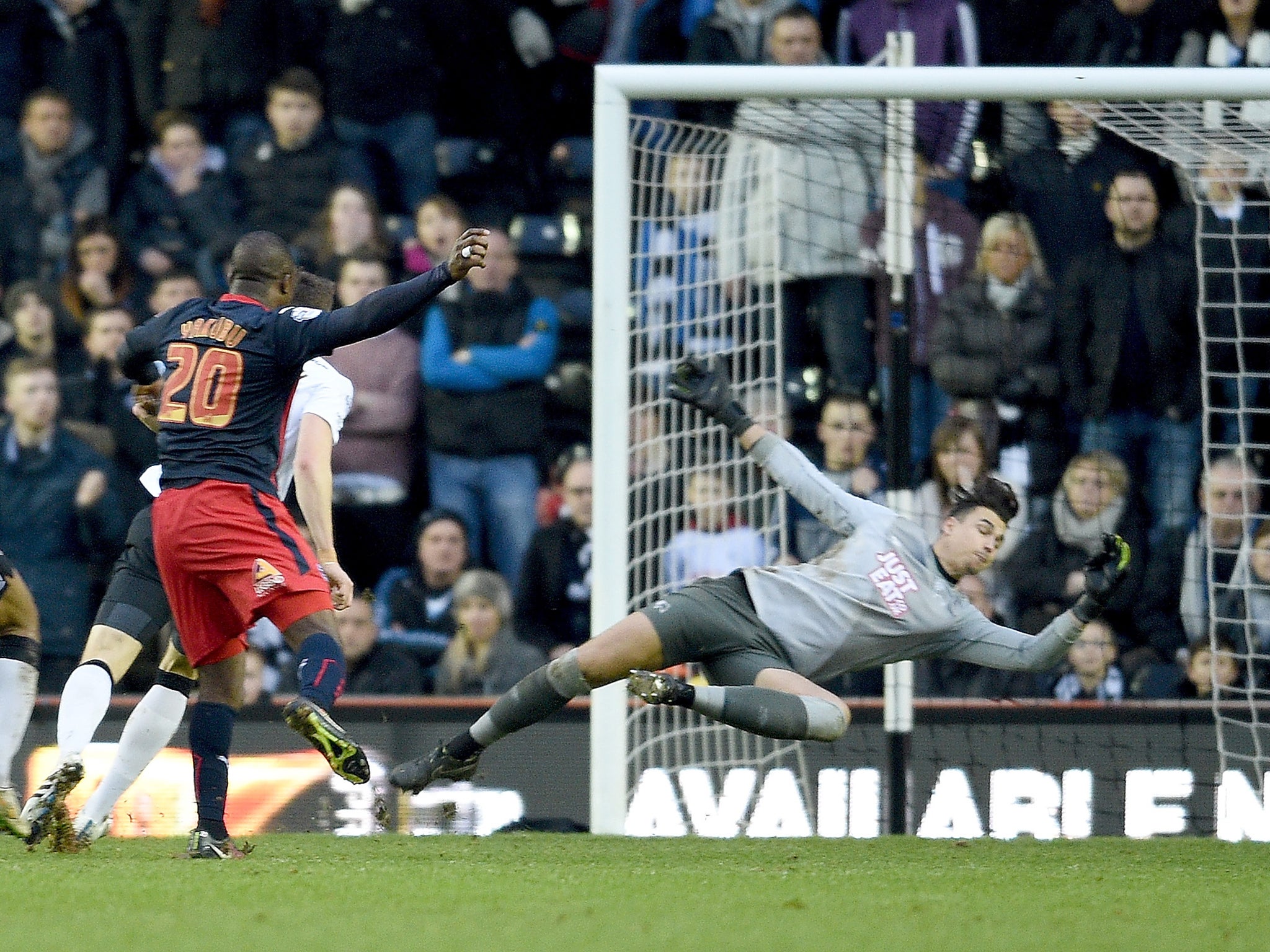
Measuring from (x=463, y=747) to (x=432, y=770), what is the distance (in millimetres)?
126

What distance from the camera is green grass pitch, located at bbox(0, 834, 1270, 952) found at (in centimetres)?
407

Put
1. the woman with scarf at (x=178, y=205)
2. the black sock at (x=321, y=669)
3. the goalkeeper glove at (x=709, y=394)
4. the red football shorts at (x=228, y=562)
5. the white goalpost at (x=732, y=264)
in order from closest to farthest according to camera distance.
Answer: the black sock at (x=321, y=669)
the red football shorts at (x=228, y=562)
the goalkeeper glove at (x=709, y=394)
the white goalpost at (x=732, y=264)
the woman with scarf at (x=178, y=205)

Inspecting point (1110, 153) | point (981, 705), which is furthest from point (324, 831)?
point (1110, 153)

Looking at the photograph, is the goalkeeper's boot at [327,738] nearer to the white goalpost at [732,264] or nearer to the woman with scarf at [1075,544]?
the white goalpost at [732,264]

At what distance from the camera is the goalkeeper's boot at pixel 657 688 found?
5.27 meters

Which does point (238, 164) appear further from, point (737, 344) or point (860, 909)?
point (860, 909)

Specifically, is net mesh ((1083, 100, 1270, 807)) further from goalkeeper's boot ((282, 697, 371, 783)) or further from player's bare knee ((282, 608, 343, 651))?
goalkeeper's boot ((282, 697, 371, 783))

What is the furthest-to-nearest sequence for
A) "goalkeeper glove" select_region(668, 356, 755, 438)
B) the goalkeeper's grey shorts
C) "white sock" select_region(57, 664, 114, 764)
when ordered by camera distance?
"goalkeeper glove" select_region(668, 356, 755, 438) < the goalkeeper's grey shorts < "white sock" select_region(57, 664, 114, 764)

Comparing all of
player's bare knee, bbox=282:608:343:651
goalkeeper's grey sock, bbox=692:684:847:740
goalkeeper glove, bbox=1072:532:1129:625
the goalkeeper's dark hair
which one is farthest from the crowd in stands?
player's bare knee, bbox=282:608:343:651

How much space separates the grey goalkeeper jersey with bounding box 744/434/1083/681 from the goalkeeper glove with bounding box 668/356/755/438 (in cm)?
12

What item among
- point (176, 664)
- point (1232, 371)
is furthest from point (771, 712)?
point (1232, 371)

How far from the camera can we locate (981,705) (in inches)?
293

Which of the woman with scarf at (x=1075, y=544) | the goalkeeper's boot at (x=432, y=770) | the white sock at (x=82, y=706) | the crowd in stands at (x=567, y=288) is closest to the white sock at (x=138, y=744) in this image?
the white sock at (x=82, y=706)

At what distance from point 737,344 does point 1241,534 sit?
2.48m
